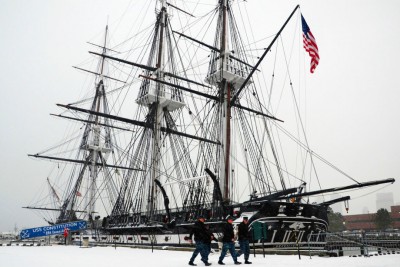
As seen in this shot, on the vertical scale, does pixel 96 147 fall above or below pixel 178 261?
above

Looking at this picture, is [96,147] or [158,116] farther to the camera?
[96,147]

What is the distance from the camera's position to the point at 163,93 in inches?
1491

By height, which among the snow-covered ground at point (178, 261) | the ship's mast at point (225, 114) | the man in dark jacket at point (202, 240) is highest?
the ship's mast at point (225, 114)

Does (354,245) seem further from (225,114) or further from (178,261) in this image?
(225,114)

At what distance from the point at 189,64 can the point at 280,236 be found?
76.7 feet

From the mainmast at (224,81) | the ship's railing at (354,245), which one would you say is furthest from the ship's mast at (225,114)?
the ship's railing at (354,245)

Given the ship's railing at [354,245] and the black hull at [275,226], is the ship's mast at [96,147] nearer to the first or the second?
the black hull at [275,226]

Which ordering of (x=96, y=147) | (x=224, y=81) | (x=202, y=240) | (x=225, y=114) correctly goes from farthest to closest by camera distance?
(x=96, y=147), (x=224, y=81), (x=225, y=114), (x=202, y=240)

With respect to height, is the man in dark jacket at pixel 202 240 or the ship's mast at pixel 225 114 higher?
the ship's mast at pixel 225 114

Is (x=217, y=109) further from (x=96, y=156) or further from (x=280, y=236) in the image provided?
(x=96, y=156)

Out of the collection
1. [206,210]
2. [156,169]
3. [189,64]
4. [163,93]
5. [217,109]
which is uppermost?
[189,64]

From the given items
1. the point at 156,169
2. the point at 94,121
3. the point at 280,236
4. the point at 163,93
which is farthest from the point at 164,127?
the point at 280,236

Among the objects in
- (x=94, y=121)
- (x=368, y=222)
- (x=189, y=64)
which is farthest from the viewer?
(x=368, y=222)

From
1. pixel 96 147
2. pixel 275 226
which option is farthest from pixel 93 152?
pixel 275 226
